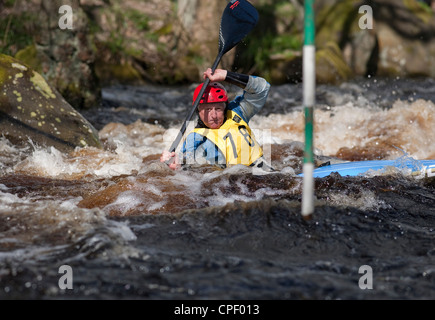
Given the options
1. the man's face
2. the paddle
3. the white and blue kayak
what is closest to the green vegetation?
the paddle

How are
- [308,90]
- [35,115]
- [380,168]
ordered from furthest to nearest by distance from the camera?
[35,115] → [380,168] → [308,90]

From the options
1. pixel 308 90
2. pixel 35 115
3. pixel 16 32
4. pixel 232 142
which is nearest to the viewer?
pixel 308 90

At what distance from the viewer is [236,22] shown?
500cm

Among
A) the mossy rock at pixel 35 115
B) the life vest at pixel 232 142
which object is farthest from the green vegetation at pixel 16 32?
the life vest at pixel 232 142

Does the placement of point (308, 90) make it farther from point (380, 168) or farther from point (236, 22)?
point (236, 22)

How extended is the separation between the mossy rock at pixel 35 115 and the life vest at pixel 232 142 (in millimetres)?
1735

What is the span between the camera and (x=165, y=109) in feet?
30.1

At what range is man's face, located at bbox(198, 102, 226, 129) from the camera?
4543 millimetres

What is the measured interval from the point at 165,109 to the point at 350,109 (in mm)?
2970

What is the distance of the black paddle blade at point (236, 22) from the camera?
4.98 meters

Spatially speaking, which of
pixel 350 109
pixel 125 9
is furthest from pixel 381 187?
pixel 125 9

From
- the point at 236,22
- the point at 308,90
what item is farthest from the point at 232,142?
the point at 308,90

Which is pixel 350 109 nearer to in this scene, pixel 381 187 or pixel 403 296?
pixel 381 187

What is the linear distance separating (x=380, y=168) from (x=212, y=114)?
146cm
